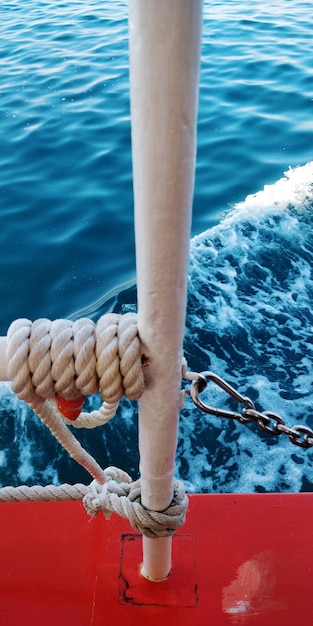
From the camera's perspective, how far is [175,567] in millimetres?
1421

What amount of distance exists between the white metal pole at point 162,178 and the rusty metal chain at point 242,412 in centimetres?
8

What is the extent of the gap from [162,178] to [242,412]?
0.62 meters

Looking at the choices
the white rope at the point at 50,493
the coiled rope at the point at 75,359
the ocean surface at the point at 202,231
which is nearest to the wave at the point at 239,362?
the ocean surface at the point at 202,231

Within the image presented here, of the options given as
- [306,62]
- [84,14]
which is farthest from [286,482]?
[84,14]

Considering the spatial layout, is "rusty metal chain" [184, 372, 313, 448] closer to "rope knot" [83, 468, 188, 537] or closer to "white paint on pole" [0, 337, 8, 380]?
"rope knot" [83, 468, 188, 537]

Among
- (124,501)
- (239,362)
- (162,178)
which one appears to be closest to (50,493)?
(124,501)

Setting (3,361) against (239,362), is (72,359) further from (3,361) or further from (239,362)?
(239,362)

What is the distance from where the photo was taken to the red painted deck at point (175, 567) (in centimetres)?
134

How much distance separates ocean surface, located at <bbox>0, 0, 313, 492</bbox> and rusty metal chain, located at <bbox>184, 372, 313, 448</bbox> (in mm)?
1534

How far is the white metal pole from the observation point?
0.69 m

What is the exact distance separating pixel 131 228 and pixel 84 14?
631 centimetres

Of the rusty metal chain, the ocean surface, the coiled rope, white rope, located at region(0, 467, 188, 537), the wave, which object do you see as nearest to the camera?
the coiled rope

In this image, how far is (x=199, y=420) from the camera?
3041 mm

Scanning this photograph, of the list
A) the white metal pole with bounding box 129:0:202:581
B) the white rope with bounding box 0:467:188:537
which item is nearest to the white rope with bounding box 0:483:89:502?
the white rope with bounding box 0:467:188:537
